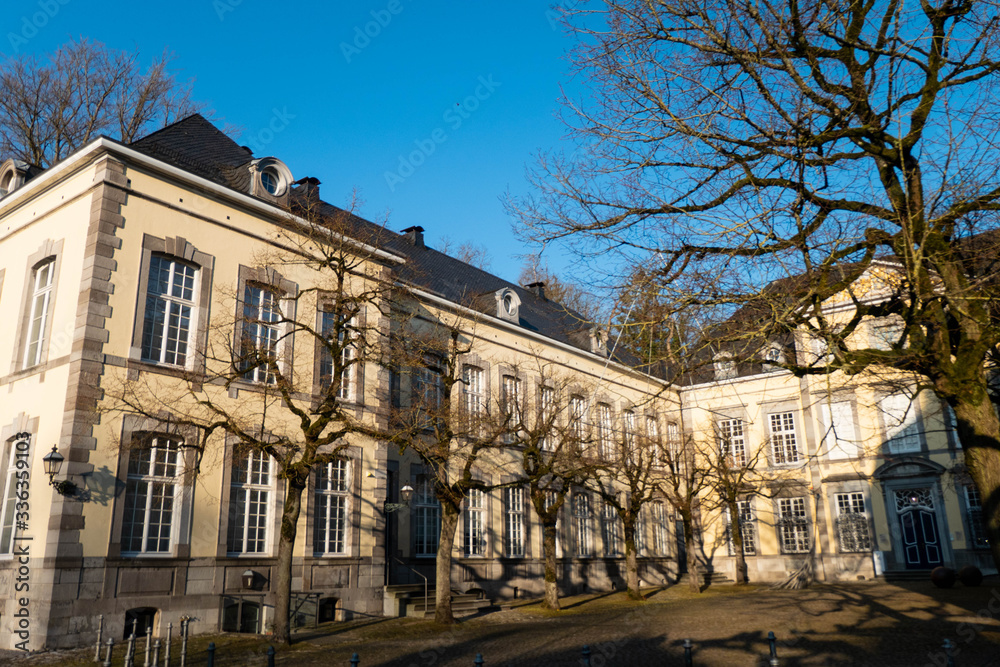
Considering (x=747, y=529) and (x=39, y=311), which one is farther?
(x=747, y=529)

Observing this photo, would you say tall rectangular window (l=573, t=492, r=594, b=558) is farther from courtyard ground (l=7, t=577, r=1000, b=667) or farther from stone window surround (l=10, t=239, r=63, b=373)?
stone window surround (l=10, t=239, r=63, b=373)

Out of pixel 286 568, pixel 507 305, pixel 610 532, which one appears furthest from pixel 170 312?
pixel 610 532

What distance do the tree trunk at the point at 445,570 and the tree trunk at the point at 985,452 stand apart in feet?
34.6

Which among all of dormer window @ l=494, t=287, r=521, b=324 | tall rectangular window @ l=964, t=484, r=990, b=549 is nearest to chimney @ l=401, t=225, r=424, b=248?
dormer window @ l=494, t=287, r=521, b=324

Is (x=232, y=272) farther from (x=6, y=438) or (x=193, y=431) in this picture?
(x=6, y=438)

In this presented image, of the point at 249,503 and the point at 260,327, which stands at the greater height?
the point at 260,327

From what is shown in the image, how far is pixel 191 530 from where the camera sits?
14.6m

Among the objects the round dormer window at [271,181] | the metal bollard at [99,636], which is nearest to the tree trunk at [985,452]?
the metal bollard at [99,636]

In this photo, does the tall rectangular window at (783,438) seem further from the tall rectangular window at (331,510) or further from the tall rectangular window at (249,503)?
the tall rectangular window at (249,503)

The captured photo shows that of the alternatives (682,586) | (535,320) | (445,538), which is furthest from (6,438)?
(682,586)

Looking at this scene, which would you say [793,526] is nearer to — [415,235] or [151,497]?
[415,235]

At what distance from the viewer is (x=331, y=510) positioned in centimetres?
1745

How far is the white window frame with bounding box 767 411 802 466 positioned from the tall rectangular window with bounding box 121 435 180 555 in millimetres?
23378

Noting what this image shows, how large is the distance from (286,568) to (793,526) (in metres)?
22.4
